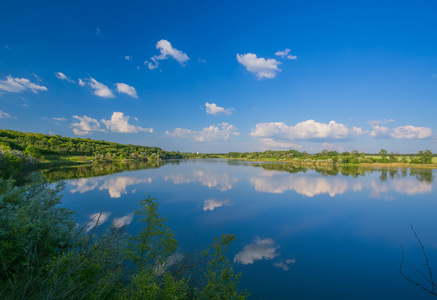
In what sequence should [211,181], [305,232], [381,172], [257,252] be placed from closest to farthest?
[257,252]
[305,232]
[211,181]
[381,172]

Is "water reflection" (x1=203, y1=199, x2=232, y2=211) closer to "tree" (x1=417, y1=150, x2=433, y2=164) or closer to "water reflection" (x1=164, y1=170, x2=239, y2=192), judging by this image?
"water reflection" (x1=164, y1=170, x2=239, y2=192)

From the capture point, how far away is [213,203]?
17.2 meters

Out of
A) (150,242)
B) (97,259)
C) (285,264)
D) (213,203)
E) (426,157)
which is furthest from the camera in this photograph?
(426,157)

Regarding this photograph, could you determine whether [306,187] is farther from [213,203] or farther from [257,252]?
[257,252]

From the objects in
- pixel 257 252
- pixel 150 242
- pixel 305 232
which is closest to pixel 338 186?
pixel 305 232

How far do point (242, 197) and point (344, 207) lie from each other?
907 cm

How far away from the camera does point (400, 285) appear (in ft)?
22.9

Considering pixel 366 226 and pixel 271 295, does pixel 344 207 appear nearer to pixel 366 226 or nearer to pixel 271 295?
pixel 366 226

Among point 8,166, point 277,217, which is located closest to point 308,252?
point 277,217

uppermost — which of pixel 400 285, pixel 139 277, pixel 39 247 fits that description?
pixel 139 277

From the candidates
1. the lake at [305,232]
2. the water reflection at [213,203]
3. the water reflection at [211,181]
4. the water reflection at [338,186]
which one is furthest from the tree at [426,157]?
the water reflection at [213,203]

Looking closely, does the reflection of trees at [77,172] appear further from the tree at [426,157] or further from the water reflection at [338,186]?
the tree at [426,157]

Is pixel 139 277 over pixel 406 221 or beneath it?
over

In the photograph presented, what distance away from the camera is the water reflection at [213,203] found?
1599 centimetres
